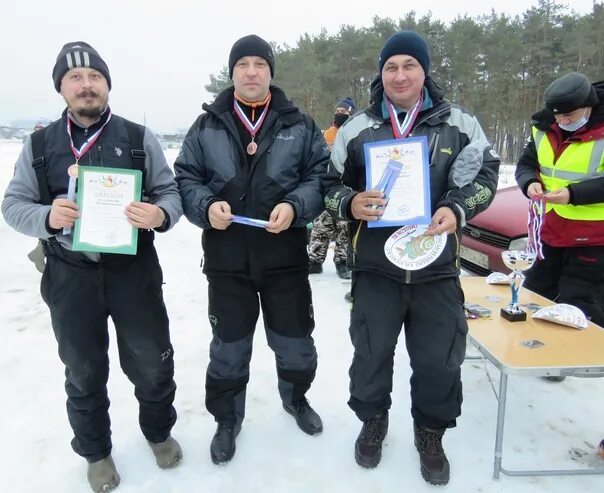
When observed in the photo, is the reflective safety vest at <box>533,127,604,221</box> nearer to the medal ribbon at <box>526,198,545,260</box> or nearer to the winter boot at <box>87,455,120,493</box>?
the medal ribbon at <box>526,198,545,260</box>

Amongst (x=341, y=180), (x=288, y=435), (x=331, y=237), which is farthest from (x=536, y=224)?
(x=331, y=237)

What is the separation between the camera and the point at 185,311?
4.52 metres

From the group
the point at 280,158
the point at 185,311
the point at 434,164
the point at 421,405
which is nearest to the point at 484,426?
the point at 421,405

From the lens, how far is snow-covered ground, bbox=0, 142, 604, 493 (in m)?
2.28

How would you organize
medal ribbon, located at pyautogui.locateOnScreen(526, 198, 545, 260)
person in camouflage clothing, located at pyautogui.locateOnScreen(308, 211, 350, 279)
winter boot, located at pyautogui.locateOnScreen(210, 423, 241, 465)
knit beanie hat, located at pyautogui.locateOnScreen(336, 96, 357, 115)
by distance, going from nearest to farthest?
winter boot, located at pyautogui.locateOnScreen(210, 423, 241, 465), medal ribbon, located at pyautogui.locateOnScreen(526, 198, 545, 260), person in camouflage clothing, located at pyautogui.locateOnScreen(308, 211, 350, 279), knit beanie hat, located at pyautogui.locateOnScreen(336, 96, 357, 115)

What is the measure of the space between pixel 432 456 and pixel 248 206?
1.59m

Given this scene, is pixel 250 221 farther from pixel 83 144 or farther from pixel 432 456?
pixel 432 456

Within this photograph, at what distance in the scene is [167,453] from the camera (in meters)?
2.41

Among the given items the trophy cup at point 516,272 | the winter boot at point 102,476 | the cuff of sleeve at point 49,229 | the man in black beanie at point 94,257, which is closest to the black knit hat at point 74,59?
the man in black beanie at point 94,257

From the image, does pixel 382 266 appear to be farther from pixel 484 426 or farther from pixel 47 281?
pixel 47 281

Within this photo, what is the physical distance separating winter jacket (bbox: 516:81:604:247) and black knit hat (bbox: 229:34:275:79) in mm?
1863

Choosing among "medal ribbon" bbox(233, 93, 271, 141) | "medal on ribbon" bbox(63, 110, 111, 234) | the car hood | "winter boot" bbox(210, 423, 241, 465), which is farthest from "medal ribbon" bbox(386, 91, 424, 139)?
the car hood

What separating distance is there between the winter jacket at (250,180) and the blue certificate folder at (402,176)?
41cm

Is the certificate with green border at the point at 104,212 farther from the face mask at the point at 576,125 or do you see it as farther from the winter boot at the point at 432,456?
the face mask at the point at 576,125
